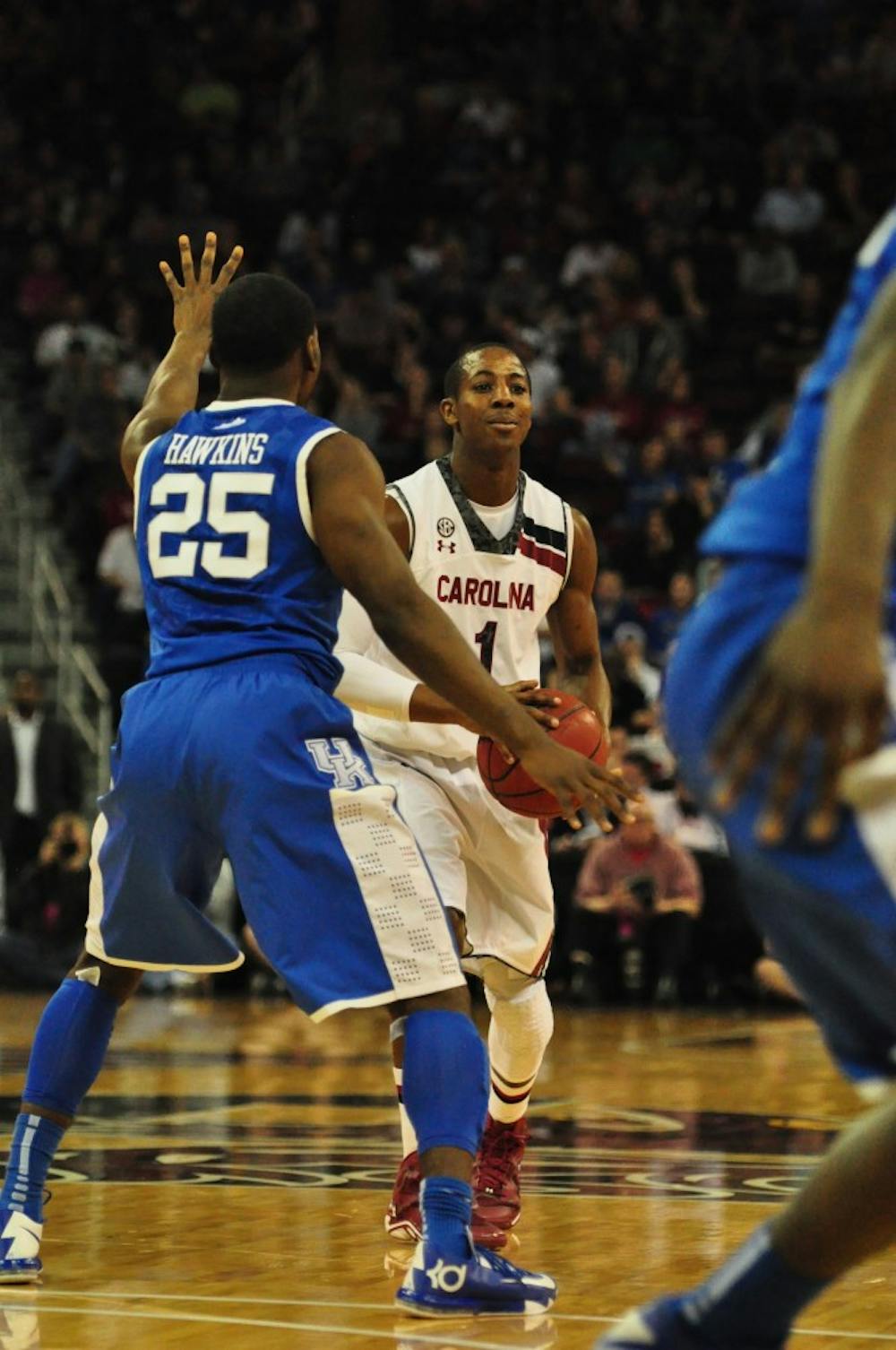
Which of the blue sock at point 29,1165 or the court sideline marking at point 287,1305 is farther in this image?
the blue sock at point 29,1165

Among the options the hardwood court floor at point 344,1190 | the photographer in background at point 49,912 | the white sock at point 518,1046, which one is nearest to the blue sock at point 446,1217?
the hardwood court floor at point 344,1190

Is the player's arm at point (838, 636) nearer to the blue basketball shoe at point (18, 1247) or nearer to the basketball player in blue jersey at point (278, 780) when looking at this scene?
the basketball player in blue jersey at point (278, 780)

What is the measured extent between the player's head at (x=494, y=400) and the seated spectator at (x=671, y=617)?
28.0 ft

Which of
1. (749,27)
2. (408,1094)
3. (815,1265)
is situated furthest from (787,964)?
(749,27)

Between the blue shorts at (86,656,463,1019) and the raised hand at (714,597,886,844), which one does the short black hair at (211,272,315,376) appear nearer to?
the blue shorts at (86,656,463,1019)

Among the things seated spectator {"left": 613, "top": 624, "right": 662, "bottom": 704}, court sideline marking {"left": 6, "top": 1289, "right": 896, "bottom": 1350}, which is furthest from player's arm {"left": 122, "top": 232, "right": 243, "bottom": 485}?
seated spectator {"left": 613, "top": 624, "right": 662, "bottom": 704}

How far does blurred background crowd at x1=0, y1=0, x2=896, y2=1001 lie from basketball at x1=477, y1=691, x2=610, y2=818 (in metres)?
8.73

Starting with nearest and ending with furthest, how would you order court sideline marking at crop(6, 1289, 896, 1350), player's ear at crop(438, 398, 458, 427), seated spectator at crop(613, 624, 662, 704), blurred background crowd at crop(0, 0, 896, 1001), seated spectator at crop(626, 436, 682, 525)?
court sideline marking at crop(6, 1289, 896, 1350)
player's ear at crop(438, 398, 458, 427)
seated spectator at crop(613, 624, 662, 704)
seated spectator at crop(626, 436, 682, 525)
blurred background crowd at crop(0, 0, 896, 1001)

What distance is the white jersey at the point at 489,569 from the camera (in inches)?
231

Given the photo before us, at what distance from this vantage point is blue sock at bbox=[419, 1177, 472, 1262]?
429 cm

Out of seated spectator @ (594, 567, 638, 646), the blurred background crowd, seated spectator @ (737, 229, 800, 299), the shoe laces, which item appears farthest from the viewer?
seated spectator @ (737, 229, 800, 299)

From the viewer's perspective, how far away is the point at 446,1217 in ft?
14.1

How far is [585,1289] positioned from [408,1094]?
1.92 feet

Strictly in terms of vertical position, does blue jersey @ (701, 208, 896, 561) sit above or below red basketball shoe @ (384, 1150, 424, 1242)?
above
